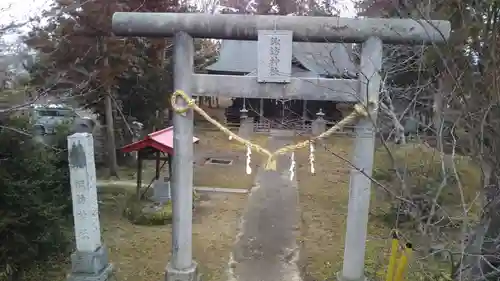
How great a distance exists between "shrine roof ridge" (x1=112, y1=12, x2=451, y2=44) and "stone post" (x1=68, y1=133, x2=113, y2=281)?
179 centimetres

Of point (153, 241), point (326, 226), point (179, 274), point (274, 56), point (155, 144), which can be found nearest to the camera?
point (274, 56)

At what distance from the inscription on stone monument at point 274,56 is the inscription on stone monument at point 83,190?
2.73 metres

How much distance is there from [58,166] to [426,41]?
253 inches

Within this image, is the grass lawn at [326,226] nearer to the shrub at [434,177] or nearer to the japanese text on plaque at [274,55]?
the shrub at [434,177]

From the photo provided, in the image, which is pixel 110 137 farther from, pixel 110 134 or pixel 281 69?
pixel 281 69

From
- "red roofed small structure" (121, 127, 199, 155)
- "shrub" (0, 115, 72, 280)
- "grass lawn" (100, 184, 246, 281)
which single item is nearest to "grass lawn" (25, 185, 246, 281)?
"grass lawn" (100, 184, 246, 281)

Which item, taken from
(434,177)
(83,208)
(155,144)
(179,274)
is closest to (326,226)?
(434,177)

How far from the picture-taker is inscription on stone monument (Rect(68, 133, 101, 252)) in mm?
6262

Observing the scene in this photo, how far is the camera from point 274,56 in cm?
560

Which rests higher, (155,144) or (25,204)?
(155,144)

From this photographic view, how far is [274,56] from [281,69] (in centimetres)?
19

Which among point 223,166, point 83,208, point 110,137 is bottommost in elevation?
point 223,166

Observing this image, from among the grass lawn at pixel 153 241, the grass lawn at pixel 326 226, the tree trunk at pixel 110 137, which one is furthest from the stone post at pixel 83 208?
the tree trunk at pixel 110 137

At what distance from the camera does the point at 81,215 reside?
636 cm
